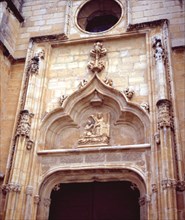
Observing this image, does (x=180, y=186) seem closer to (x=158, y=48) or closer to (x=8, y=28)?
(x=158, y=48)

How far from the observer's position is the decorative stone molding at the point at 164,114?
6.39 meters

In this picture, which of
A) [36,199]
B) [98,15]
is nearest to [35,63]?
[98,15]

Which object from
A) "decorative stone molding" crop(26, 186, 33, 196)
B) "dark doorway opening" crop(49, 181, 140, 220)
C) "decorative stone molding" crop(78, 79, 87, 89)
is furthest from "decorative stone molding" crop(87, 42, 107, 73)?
"decorative stone molding" crop(26, 186, 33, 196)

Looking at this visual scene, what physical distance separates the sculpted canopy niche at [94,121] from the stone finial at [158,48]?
1067mm

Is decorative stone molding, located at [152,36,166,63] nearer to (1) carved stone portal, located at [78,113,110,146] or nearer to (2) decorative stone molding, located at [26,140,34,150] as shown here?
Result: (1) carved stone portal, located at [78,113,110,146]

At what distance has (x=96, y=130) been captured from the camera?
7203mm

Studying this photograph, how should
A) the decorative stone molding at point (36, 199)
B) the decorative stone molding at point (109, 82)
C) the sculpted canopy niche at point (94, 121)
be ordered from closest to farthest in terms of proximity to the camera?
the decorative stone molding at point (36, 199) < the sculpted canopy niche at point (94, 121) < the decorative stone molding at point (109, 82)

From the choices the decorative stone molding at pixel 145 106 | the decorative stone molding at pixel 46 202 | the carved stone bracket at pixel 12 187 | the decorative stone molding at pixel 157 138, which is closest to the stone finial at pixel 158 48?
the decorative stone molding at pixel 145 106

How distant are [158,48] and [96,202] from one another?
344cm

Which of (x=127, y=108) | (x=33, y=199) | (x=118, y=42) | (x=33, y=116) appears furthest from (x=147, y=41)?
(x=33, y=199)

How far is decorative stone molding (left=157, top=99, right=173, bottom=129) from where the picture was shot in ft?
21.0

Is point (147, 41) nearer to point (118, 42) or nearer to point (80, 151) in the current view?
point (118, 42)

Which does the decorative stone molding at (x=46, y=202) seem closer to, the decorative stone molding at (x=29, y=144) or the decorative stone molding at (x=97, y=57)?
the decorative stone molding at (x=29, y=144)

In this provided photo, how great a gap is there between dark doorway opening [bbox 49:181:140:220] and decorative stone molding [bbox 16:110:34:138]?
1.40 meters
